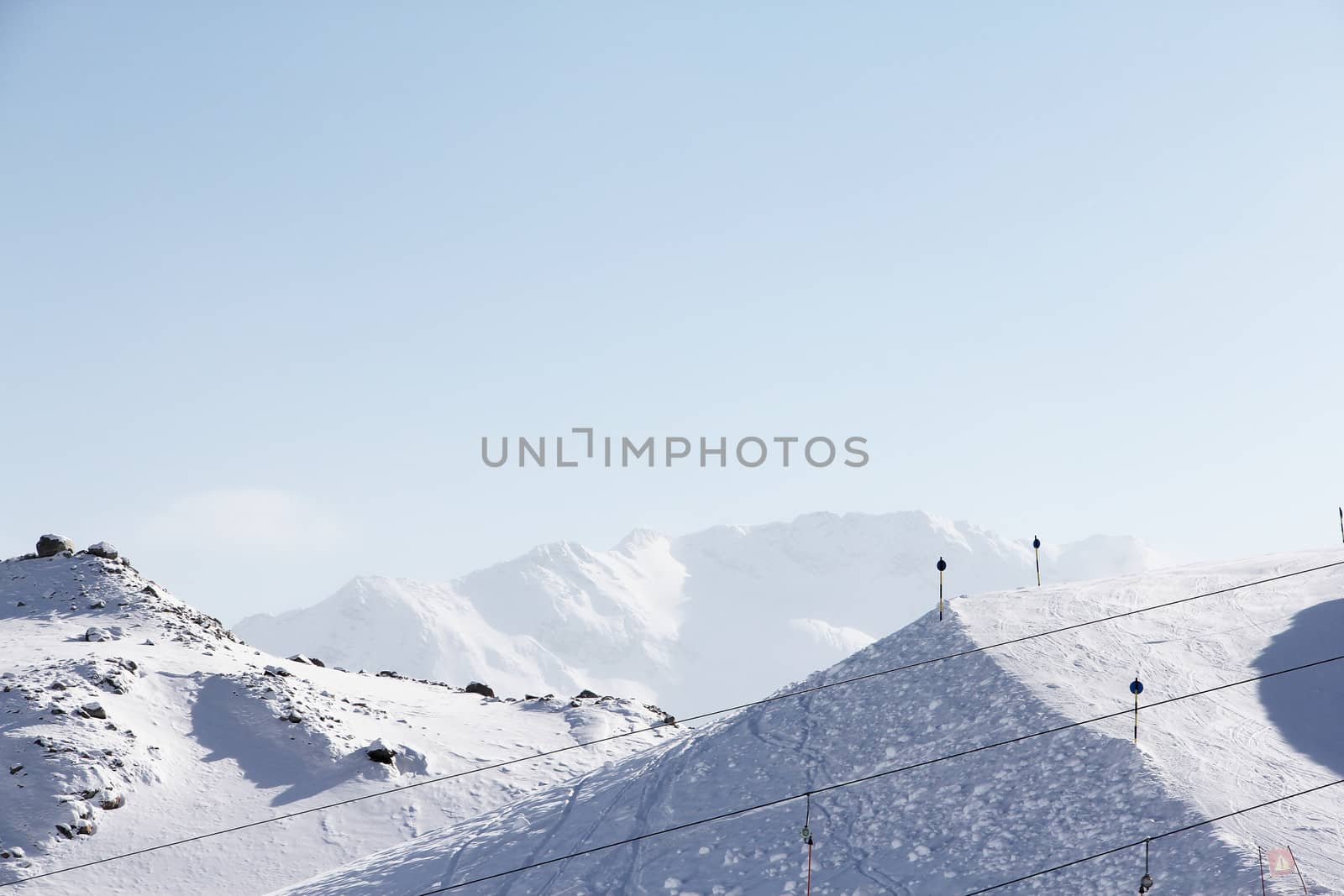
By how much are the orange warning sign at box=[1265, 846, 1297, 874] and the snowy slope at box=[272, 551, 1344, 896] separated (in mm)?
336

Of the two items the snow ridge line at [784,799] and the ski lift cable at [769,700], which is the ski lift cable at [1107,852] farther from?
the ski lift cable at [769,700]

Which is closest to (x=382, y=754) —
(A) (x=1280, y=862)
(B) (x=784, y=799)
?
(B) (x=784, y=799)

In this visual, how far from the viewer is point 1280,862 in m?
19.9

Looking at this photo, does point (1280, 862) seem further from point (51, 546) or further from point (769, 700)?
point (51, 546)

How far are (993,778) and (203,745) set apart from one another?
2895 cm

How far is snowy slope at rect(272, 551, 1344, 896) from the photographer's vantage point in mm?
22531

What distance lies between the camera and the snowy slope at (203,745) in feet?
110

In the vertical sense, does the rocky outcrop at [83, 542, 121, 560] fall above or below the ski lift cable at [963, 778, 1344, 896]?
above

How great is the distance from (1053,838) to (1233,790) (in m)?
4.03

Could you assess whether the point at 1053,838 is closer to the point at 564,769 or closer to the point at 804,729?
the point at 804,729

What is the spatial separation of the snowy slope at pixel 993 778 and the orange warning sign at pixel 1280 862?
1.10 feet

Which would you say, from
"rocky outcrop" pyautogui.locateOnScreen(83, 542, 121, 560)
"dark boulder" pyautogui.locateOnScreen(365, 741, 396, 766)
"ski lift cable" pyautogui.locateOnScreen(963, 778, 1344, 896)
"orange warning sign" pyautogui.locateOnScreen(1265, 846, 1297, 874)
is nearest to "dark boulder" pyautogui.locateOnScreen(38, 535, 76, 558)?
"rocky outcrop" pyautogui.locateOnScreen(83, 542, 121, 560)

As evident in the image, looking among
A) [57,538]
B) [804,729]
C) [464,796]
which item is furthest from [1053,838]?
[57,538]

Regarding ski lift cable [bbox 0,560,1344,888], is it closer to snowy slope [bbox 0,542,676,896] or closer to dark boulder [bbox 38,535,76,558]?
snowy slope [bbox 0,542,676,896]
